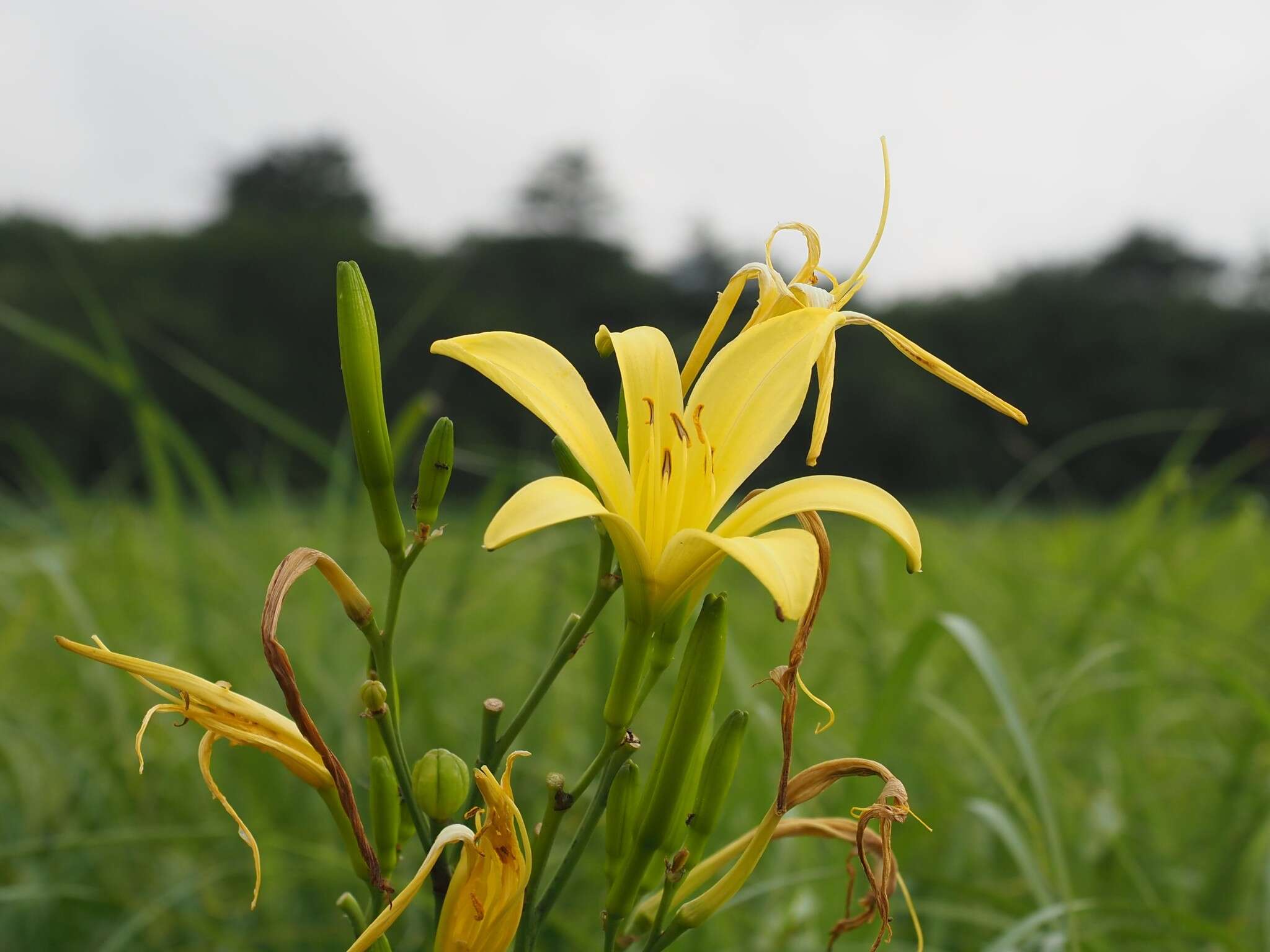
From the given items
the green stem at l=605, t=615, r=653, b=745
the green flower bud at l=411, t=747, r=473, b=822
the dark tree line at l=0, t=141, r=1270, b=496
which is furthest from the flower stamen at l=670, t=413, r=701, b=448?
the dark tree line at l=0, t=141, r=1270, b=496

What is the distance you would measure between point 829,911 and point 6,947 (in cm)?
109

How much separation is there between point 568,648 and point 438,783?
0.30 ft

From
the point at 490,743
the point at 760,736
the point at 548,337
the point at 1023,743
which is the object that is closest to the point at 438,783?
the point at 490,743

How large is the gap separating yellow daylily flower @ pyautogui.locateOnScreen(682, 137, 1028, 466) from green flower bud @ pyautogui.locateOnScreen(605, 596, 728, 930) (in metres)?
0.13

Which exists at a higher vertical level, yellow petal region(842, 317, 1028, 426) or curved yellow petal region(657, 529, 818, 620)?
yellow petal region(842, 317, 1028, 426)

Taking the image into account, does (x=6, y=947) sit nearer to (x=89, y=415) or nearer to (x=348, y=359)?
(x=348, y=359)

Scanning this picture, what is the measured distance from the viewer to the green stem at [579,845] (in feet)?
1.71

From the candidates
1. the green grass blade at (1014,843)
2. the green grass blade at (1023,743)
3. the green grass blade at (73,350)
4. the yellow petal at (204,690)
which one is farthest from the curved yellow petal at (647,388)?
the green grass blade at (73,350)

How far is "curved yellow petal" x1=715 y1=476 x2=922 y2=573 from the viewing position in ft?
1.43

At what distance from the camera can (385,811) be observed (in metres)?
0.55

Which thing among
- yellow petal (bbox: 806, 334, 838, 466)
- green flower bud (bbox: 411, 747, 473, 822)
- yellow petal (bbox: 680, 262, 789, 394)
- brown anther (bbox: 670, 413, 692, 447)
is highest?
yellow petal (bbox: 680, 262, 789, 394)

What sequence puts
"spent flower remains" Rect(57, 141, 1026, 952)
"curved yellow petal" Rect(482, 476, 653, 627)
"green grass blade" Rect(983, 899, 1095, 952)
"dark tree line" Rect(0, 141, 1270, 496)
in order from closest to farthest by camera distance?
"curved yellow petal" Rect(482, 476, 653, 627), "spent flower remains" Rect(57, 141, 1026, 952), "green grass blade" Rect(983, 899, 1095, 952), "dark tree line" Rect(0, 141, 1270, 496)

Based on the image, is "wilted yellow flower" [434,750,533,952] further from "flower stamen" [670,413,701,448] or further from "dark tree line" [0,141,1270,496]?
"dark tree line" [0,141,1270,496]

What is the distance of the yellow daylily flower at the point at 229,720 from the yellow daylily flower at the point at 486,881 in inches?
3.4
